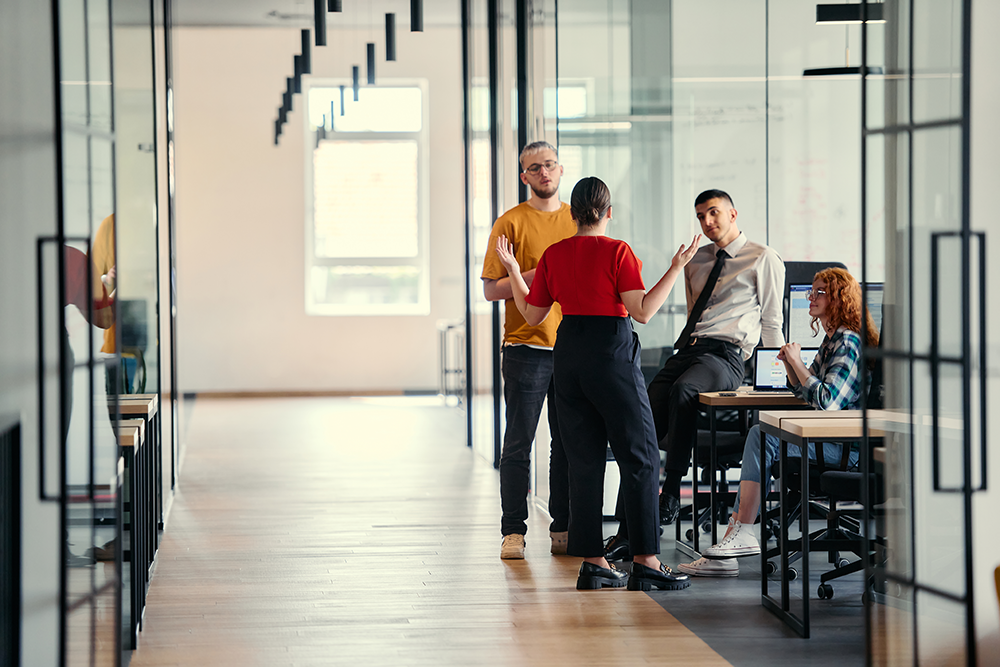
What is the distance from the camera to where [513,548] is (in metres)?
4.48

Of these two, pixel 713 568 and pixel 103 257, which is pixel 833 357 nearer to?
pixel 713 568

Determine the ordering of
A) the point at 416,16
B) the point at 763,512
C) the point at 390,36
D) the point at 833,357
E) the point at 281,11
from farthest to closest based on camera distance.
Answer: the point at 281,11 → the point at 390,36 → the point at 416,16 → the point at 833,357 → the point at 763,512

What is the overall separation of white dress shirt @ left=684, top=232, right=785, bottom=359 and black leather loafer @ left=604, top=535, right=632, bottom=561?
0.96 m

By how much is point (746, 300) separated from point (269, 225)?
883 cm

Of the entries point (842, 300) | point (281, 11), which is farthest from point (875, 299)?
point (281, 11)

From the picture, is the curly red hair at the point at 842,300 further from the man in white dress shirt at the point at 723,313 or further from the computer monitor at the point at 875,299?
the computer monitor at the point at 875,299

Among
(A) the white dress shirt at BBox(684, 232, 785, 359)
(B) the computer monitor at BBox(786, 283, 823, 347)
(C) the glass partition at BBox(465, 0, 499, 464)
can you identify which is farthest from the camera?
(C) the glass partition at BBox(465, 0, 499, 464)

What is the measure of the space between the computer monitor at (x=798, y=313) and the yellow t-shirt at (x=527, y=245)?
123 cm

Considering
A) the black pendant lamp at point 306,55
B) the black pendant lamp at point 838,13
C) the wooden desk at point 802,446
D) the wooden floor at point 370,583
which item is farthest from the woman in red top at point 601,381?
the black pendant lamp at point 306,55

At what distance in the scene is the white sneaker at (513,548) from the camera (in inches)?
176

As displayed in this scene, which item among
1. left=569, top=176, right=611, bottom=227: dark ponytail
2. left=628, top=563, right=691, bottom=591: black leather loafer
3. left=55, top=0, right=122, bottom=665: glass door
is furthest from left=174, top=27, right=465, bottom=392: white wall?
left=55, top=0, right=122, bottom=665: glass door

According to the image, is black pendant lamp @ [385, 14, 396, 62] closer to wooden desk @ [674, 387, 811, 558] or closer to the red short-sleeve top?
the red short-sleeve top

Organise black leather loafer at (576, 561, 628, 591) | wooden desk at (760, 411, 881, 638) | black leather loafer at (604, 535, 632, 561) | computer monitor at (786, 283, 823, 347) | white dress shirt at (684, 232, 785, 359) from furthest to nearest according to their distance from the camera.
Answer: computer monitor at (786, 283, 823, 347)
white dress shirt at (684, 232, 785, 359)
black leather loafer at (604, 535, 632, 561)
black leather loafer at (576, 561, 628, 591)
wooden desk at (760, 411, 881, 638)

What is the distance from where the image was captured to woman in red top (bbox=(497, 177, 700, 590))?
381cm
